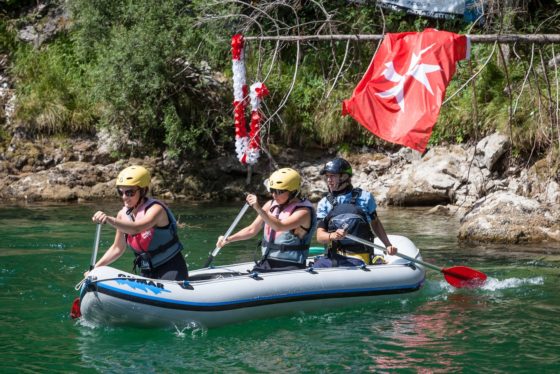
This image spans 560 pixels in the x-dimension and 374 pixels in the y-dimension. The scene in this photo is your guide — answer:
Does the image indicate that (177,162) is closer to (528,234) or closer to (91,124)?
(91,124)

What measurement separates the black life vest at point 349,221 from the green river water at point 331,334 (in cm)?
67

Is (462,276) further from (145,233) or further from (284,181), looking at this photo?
(145,233)

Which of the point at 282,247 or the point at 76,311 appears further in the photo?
the point at 282,247

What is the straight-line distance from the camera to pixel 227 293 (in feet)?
22.1

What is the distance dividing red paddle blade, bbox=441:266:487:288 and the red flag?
131 cm

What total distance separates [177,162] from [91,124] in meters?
2.17

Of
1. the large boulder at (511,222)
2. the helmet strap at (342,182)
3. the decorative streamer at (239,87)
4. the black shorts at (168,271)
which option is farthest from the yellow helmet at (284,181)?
the large boulder at (511,222)

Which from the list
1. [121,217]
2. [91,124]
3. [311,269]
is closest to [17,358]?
[121,217]

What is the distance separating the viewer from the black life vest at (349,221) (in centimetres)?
776

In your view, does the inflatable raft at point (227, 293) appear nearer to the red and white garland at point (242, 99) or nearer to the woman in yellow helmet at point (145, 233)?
the woman in yellow helmet at point (145, 233)

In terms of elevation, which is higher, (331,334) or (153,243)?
(153,243)

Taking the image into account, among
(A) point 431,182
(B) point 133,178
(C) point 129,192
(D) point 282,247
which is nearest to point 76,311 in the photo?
(C) point 129,192

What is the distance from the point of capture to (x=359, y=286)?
7.50m

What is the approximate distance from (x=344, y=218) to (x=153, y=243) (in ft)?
6.50
